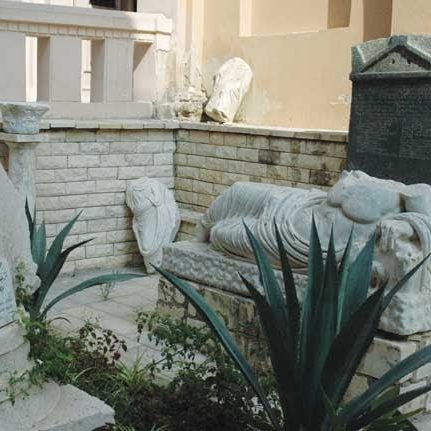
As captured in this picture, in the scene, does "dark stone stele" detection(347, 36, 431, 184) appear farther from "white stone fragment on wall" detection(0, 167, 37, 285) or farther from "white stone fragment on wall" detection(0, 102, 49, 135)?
"white stone fragment on wall" detection(0, 167, 37, 285)

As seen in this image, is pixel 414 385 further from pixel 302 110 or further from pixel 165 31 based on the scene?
pixel 165 31

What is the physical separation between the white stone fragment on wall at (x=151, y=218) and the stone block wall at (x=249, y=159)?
2.26 feet

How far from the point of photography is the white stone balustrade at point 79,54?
7660 mm

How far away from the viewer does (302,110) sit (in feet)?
28.4

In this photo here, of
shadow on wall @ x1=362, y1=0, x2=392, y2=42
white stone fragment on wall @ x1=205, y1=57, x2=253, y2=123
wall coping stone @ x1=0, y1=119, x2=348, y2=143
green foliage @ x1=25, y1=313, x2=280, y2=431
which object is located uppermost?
shadow on wall @ x1=362, y1=0, x2=392, y2=42

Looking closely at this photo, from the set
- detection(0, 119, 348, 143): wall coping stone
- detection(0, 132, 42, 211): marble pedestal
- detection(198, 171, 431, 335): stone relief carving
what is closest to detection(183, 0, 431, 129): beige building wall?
detection(0, 119, 348, 143): wall coping stone

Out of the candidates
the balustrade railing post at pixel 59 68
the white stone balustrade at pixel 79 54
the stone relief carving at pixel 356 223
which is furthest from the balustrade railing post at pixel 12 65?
the stone relief carving at pixel 356 223

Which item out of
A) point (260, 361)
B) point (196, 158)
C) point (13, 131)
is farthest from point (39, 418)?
point (196, 158)

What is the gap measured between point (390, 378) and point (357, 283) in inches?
17.3

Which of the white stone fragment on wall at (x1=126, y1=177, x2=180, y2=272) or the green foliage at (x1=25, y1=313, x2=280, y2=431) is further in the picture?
the white stone fragment on wall at (x1=126, y1=177, x2=180, y2=272)

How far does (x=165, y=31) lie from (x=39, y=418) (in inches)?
256

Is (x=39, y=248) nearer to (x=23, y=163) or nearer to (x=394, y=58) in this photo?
(x=23, y=163)

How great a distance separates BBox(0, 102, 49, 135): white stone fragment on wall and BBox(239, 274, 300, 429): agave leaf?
4276 millimetres

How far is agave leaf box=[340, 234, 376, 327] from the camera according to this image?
9.91ft
